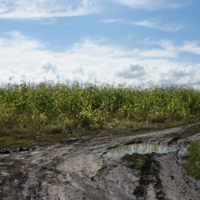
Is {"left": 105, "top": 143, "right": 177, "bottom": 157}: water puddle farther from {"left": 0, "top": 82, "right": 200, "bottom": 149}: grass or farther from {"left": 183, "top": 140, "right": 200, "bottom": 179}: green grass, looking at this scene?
{"left": 0, "top": 82, "right": 200, "bottom": 149}: grass

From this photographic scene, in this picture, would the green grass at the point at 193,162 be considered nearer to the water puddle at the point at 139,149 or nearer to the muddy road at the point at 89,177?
the muddy road at the point at 89,177

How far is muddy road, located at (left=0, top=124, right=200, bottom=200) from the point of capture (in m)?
2.87

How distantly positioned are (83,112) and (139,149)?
3438 millimetres

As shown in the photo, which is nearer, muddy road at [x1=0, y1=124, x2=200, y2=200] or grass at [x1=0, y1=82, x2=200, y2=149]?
muddy road at [x1=0, y1=124, x2=200, y2=200]

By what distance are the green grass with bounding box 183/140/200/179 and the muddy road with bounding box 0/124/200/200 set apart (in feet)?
0.41

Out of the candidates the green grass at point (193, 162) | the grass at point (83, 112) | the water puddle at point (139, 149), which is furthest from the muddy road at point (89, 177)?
the grass at point (83, 112)

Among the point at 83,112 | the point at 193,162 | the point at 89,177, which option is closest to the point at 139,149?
the point at 193,162

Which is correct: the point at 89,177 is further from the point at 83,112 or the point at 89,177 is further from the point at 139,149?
the point at 83,112

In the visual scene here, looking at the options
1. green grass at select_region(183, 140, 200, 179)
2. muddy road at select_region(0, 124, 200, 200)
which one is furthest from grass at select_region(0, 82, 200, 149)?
green grass at select_region(183, 140, 200, 179)

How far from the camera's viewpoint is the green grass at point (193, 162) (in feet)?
12.0

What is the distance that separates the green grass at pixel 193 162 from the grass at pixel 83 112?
3113 mm

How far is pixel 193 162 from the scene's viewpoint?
412 centimetres

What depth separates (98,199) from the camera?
2.71 metres

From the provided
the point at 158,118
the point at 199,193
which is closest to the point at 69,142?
the point at 199,193
